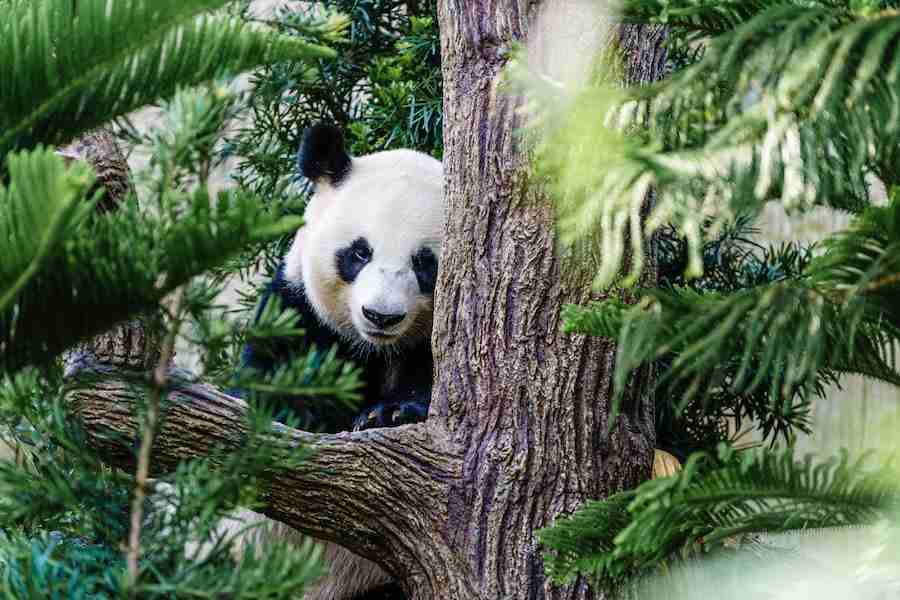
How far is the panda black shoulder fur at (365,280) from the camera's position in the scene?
8.32ft

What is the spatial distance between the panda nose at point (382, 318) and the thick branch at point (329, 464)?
51cm

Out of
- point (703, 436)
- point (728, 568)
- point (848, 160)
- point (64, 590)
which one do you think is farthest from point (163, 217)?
point (703, 436)

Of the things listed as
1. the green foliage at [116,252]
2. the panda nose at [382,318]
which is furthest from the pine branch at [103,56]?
the panda nose at [382,318]

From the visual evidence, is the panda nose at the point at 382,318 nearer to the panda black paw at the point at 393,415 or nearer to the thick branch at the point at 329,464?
the panda black paw at the point at 393,415

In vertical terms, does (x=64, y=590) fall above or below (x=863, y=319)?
below

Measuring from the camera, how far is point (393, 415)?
7.78ft

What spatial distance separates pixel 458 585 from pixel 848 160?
3.47 ft

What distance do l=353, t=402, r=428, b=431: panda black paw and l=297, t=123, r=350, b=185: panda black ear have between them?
68 cm

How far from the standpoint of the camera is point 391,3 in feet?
10.1

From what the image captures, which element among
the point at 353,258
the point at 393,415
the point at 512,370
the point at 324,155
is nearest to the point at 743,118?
the point at 512,370

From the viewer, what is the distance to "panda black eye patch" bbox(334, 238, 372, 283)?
2.62 metres

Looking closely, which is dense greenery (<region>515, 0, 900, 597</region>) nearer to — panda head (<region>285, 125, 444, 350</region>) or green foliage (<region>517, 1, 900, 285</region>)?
green foliage (<region>517, 1, 900, 285</region>)

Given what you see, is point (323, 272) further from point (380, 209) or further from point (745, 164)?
point (745, 164)

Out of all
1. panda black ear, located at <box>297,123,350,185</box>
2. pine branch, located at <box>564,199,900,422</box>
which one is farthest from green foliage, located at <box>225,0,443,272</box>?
pine branch, located at <box>564,199,900,422</box>
